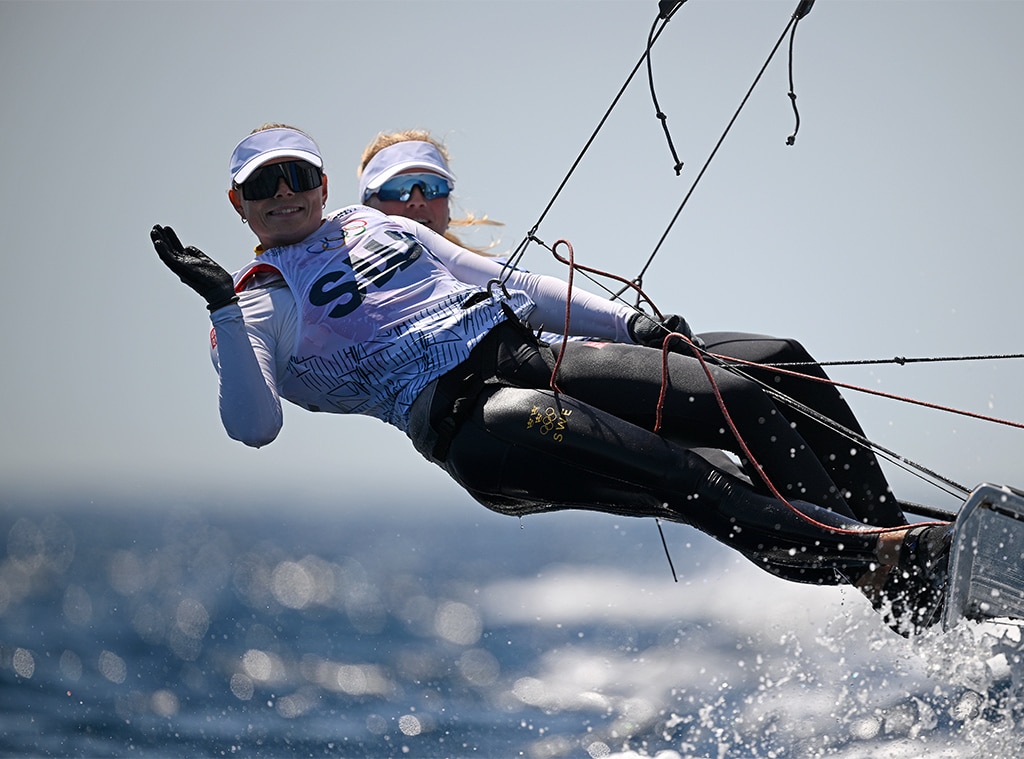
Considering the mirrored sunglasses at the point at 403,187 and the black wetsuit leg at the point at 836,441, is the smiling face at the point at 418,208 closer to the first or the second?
the mirrored sunglasses at the point at 403,187

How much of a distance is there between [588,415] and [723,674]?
7.18 metres

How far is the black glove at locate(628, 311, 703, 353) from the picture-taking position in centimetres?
336

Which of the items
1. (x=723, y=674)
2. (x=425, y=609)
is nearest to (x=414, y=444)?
(x=723, y=674)

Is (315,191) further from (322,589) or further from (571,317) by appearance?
(322,589)

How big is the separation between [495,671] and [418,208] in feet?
29.0

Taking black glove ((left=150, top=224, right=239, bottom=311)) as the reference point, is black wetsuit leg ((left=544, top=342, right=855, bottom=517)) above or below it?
below

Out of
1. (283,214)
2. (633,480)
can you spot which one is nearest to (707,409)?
(633,480)

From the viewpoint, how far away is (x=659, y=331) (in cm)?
338

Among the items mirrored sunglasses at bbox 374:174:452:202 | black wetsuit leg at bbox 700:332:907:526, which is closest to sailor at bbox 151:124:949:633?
black wetsuit leg at bbox 700:332:907:526

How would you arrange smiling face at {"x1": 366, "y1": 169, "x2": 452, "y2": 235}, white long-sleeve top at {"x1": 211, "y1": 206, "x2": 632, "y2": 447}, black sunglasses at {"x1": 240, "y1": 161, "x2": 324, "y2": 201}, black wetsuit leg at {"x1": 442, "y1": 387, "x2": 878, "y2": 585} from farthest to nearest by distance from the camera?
smiling face at {"x1": 366, "y1": 169, "x2": 452, "y2": 235}
black sunglasses at {"x1": 240, "y1": 161, "x2": 324, "y2": 201}
white long-sleeve top at {"x1": 211, "y1": 206, "x2": 632, "y2": 447}
black wetsuit leg at {"x1": 442, "y1": 387, "x2": 878, "y2": 585}

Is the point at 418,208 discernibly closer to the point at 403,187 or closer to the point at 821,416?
the point at 403,187

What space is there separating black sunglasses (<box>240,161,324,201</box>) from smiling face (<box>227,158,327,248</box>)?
12 mm

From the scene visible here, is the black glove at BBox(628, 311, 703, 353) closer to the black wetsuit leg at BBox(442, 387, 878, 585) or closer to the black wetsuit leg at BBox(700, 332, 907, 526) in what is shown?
the black wetsuit leg at BBox(700, 332, 907, 526)

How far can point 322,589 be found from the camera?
25375mm
